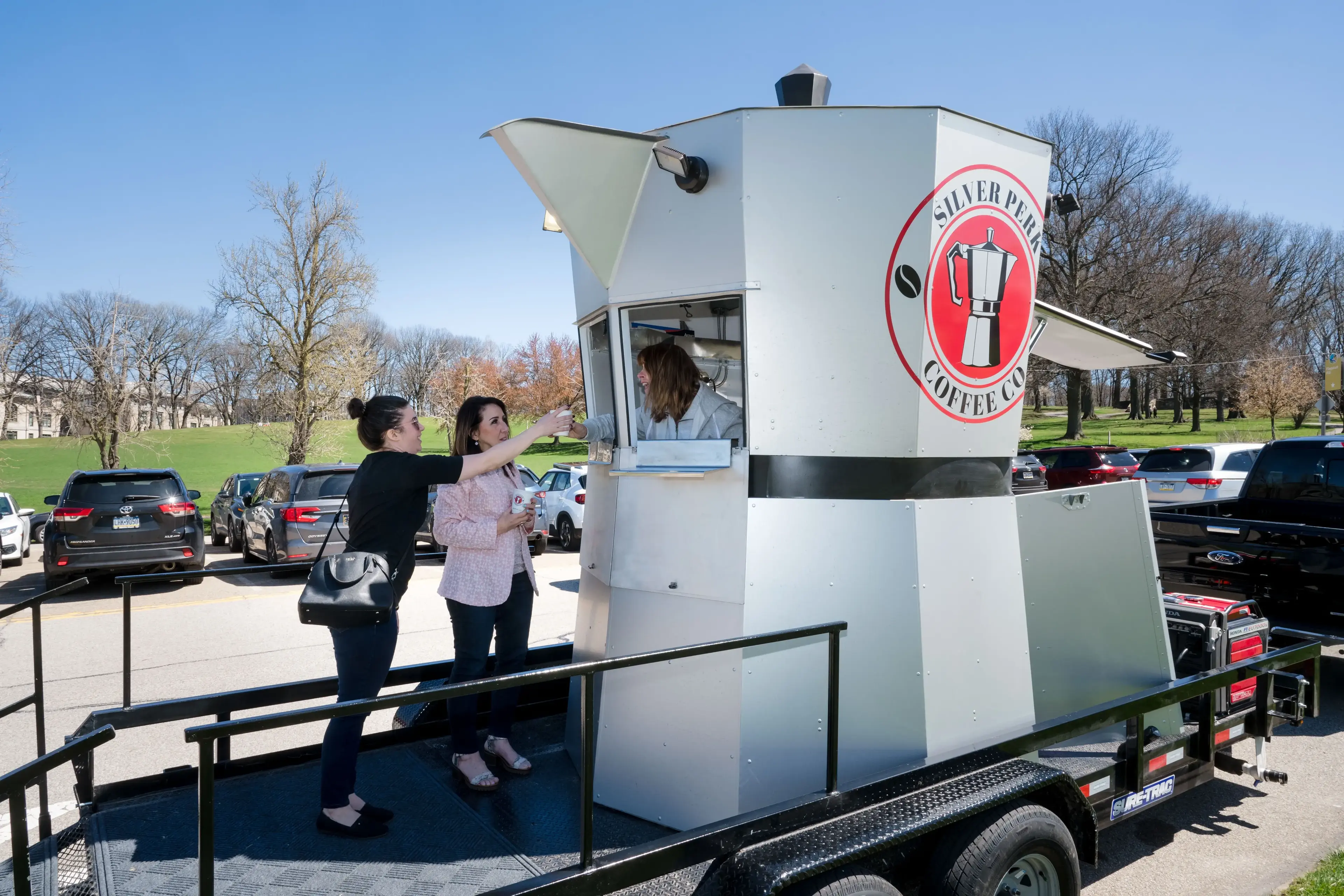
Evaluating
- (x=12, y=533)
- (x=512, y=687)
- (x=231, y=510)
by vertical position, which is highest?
(x=512, y=687)

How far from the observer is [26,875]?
1.74m

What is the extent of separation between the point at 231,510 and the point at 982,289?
1854 centimetres

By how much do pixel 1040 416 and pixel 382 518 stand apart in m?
63.5

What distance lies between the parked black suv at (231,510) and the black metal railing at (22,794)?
17.2m

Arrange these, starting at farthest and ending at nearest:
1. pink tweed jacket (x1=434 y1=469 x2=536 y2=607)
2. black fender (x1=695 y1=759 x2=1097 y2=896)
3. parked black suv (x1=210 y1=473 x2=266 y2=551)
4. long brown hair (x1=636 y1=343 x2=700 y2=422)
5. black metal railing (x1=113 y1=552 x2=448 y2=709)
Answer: parked black suv (x1=210 y1=473 x2=266 y2=551)
pink tweed jacket (x1=434 y1=469 x2=536 y2=607)
long brown hair (x1=636 y1=343 x2=700 y2=422)
black metal railing (x1=113 y1=552 x2=448 y2=709)
black fender (x1=695 y1=759 x2=1097 y2=896)

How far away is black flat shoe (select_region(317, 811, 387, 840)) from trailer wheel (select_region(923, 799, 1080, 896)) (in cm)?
200

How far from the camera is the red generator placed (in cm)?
467

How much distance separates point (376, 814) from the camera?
3.24m

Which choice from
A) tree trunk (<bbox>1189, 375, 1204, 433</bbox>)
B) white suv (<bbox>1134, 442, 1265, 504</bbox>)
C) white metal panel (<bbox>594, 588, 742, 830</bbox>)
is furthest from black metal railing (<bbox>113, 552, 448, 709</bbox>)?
tree trunk (<bbox>1189, 375, 1204, 433</bbox>)

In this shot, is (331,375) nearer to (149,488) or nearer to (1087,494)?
(149,488)

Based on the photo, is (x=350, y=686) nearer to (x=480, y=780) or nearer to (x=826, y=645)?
(x=480, y=780)

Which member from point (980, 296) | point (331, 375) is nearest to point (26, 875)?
point (980, 296)

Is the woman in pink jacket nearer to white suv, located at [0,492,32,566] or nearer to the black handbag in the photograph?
the black handbag

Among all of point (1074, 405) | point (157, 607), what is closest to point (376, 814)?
point (157, 607)
